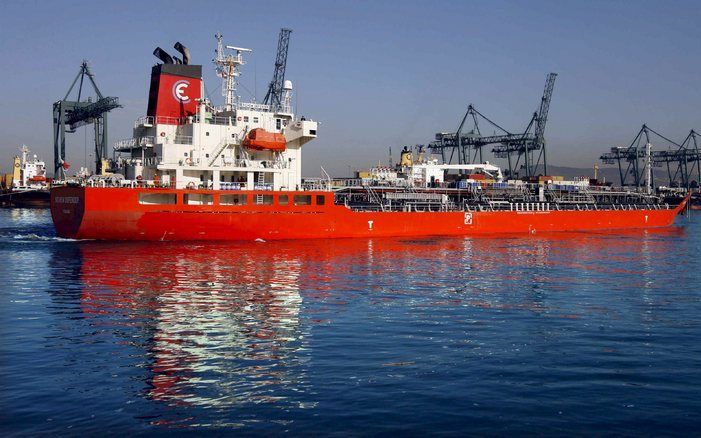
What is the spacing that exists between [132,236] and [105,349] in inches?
1078

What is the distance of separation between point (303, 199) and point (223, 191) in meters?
6.63

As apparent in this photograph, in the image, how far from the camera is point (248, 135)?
152ft

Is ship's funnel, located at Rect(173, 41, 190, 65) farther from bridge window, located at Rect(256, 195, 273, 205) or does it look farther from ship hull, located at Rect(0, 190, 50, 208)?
ship hull, located at Rect(0, 190, 50, 208)

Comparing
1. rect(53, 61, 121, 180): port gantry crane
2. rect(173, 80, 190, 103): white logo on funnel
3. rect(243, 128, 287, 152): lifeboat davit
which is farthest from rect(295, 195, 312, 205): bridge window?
rect(53, 61, 121, 180): port gantry crane

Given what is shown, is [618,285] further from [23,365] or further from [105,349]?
[23,365]

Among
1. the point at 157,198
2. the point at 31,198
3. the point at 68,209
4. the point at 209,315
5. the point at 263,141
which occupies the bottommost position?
the point at 209,315

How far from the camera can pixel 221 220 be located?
4306cm

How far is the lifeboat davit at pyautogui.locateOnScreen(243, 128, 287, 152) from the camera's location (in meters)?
46.2

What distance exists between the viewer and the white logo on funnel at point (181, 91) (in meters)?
47.8

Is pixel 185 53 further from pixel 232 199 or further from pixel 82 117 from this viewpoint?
pixel 82 117

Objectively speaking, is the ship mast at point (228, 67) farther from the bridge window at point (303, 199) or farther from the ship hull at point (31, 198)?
the ship hull at point (31, 198)

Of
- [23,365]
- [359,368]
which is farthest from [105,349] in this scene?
[359,368]

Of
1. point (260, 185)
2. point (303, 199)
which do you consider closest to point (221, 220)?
point (260, 185)

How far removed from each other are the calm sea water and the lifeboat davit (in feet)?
54.7
